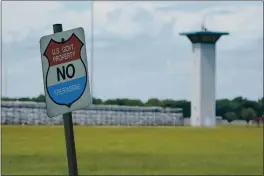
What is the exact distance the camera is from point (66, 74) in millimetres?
3805

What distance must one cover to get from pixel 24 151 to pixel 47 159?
4344 millimetres

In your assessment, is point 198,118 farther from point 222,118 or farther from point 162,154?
point 162,154

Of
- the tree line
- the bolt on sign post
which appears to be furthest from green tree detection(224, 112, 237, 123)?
the bolt on sign post

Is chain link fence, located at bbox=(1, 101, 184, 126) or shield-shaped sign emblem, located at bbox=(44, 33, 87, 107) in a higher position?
shield-shaped sign emblem, located at bbox=(44, 33, 87, 107)

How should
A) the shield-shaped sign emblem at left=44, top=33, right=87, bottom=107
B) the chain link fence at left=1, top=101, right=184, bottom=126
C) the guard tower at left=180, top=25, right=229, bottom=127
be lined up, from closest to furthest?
1. the shield-shaped sign emblem at left=44, top=33, right=87, bottom=107
2. the chain link fence at left=1, top=101, right=184, bottom=126
3. the guard tower at left=180, top=25, right=229, bottom=127

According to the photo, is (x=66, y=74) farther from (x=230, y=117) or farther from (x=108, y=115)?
(x=108, y=115)

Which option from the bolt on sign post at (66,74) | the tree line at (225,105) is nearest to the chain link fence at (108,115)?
the tree line at (225,105)

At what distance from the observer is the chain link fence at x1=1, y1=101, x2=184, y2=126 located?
71.6 meters

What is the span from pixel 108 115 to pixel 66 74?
83.4 meters

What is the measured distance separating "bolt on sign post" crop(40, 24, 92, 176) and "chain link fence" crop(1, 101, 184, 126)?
65192mm

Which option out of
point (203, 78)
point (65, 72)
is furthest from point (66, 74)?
point (203, 78)

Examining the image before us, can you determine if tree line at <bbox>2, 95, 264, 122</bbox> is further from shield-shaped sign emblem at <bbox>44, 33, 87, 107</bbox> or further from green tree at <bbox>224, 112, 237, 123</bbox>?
shield-shaped sign emblem at <bbox>44, 33, 87, 107</bbox>

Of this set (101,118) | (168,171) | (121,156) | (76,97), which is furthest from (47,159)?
(101,118)

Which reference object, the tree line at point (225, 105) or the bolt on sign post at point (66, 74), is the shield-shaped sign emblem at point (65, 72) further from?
the tree line at point (225, 105)
